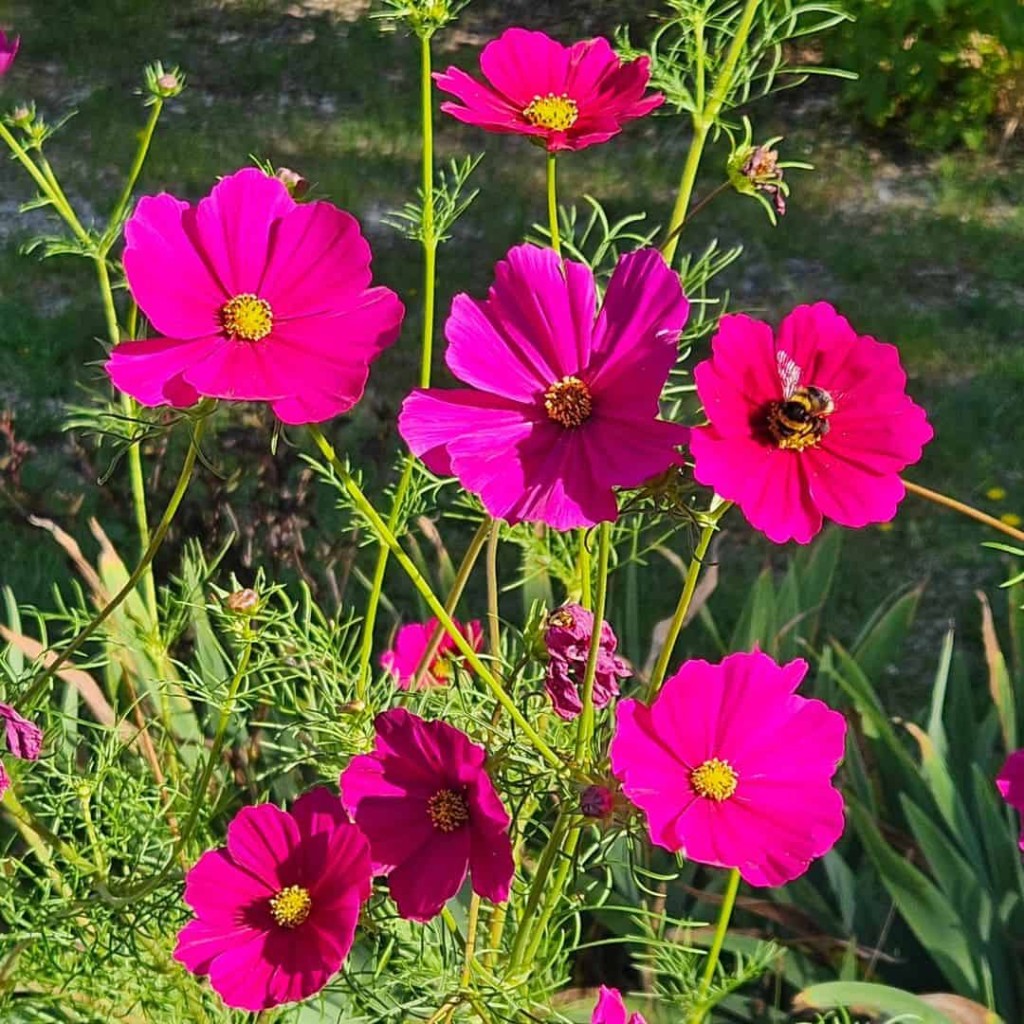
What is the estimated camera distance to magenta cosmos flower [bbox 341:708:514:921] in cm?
80

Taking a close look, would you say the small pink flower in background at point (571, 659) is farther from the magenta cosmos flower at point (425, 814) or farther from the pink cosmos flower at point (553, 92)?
the pink cosmos flower at point (553, 92)

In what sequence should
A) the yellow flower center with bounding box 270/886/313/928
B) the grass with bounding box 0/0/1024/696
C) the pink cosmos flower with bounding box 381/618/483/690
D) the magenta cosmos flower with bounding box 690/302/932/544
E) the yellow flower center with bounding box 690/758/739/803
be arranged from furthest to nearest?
the grass with bounding box 0/0/1024/696 < the pink cosmos flower with bounding box 381/618/483/690 < the yellow flower center with bounding box 270/886/313/928 < the yellow flower center with bounding box 690/758/739/803 < the magenta cosmos flower with bounding box 690/302/932/544

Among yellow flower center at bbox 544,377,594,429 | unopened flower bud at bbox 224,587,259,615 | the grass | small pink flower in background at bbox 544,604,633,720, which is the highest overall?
yellow flower center at bbox 544,377,594,429

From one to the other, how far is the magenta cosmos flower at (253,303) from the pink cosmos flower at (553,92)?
174 mm

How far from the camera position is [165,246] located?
739mm

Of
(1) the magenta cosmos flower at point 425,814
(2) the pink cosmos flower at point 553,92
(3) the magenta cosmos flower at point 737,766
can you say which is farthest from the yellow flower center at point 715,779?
(2) the pink cosmos flower at point 553,92

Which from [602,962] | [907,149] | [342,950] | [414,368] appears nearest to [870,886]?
[602,962]

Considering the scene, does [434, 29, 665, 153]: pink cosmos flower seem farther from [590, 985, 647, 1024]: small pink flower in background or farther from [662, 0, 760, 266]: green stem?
[590, 985, 647, 1024]: small pink flower in background

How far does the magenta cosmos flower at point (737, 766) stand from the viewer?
728 millimetres

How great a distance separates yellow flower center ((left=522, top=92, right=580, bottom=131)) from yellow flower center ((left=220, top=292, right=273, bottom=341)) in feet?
0.81

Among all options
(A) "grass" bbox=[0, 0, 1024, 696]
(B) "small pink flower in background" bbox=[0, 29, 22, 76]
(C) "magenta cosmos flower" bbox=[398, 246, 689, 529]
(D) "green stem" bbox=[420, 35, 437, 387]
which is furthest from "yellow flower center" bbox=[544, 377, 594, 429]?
(A) "grass" bbox=[0, 0, 1024, 696]

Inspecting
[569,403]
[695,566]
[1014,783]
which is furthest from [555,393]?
[1014,783]

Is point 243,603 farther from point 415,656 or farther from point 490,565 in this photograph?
point 415,656

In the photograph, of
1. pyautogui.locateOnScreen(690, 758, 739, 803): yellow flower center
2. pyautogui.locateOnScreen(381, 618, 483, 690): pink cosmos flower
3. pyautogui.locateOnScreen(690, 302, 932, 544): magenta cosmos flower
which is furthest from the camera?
pyautogui.locateOnScreen(381, 618, 483, 690): pink cosmos flower
